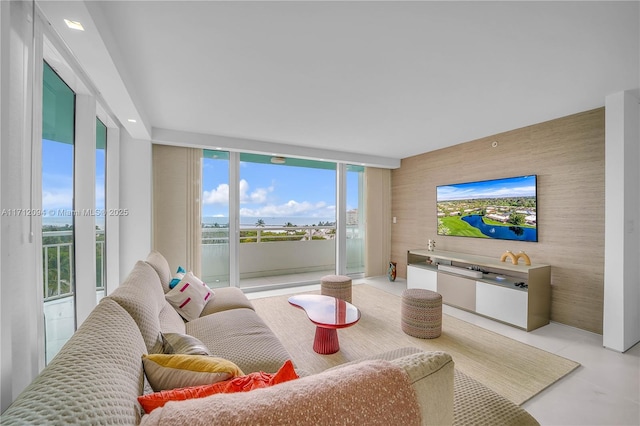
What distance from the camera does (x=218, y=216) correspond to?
436 cm

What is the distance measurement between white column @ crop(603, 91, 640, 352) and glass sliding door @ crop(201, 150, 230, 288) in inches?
182

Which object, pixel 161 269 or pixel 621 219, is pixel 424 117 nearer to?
pixel 621 219

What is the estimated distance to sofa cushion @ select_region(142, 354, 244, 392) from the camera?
0.98 m

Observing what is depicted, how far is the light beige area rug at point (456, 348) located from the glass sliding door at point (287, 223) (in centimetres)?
208

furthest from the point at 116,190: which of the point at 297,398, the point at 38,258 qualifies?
the point at 297,398

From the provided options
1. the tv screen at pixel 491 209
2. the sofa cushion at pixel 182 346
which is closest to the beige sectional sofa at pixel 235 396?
the sofa cushion at pixel 182 346

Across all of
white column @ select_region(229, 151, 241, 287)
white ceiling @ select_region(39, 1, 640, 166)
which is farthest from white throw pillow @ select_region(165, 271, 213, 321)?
white column @ select_region(229, 151, 241, 287)

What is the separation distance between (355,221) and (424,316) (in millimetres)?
2951

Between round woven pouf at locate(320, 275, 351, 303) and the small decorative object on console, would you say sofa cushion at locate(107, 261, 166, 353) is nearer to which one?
round woven pouf at locate(320, 275, 351, 303)

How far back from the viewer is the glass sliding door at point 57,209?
5.71 feet

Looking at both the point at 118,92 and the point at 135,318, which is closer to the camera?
the point at 135,318

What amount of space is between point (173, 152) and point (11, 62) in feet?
10.2

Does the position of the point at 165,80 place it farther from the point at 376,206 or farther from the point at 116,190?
the point at 376,206

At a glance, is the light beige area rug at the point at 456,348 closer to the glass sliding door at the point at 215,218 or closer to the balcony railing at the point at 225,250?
the glass sliding door at the point at 215,218
